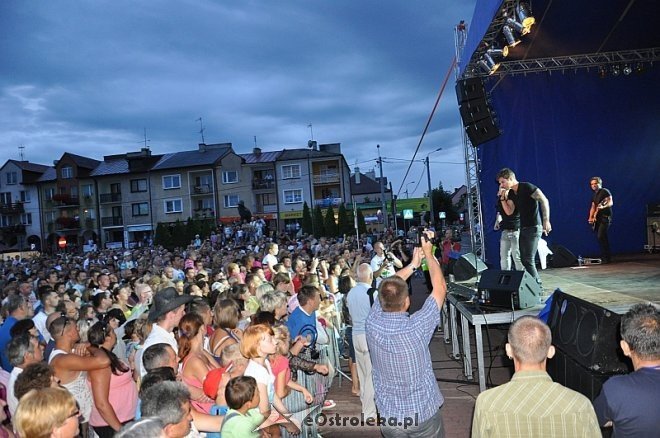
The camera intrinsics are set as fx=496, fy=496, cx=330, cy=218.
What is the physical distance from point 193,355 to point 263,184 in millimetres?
43100

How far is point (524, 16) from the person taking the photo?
783 cm

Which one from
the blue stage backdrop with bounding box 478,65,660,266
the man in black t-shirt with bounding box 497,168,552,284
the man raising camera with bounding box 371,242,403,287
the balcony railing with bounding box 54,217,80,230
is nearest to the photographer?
the man in black t-shirt with bounding box 497,168,552,284

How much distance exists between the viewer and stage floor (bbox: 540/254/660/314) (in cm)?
574

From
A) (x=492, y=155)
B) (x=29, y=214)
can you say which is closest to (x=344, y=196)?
(x=29, y=214)

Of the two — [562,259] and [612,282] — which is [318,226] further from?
[612,282]

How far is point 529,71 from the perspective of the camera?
11.6 m

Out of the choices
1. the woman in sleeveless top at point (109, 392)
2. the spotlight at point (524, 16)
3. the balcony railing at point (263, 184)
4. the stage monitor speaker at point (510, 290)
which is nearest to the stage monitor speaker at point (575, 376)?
the stage monitor speaker at point (510, 290)

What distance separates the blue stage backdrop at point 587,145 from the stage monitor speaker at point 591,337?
8.09 meters

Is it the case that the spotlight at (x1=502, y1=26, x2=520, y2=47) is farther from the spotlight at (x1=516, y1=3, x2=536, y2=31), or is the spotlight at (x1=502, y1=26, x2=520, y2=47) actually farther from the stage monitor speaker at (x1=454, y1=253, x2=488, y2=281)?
the stage monitor speaker at (x1=454, y1=253, x2=488, y2=281)

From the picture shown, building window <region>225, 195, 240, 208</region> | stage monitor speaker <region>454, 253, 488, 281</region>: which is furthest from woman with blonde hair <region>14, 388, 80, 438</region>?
building window <region>225, 195, 240, 208</region>

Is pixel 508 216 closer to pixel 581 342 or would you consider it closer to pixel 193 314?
pixel 581 342

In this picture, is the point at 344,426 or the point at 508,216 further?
the point at 508,216

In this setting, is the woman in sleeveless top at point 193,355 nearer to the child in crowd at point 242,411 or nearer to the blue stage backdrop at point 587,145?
the child in crowd at point 242,411

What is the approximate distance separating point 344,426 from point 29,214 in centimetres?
5513
